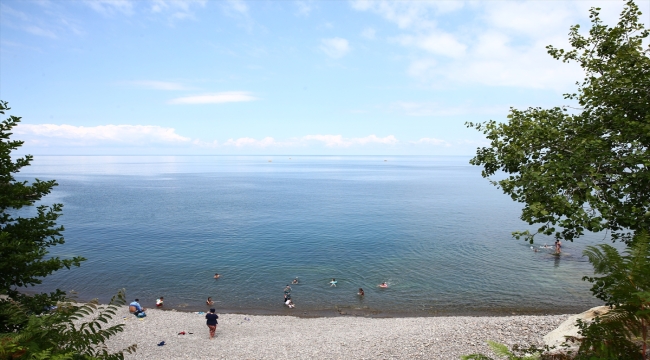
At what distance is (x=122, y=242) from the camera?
171 ft

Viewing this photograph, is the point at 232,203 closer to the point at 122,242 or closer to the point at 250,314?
the point at 122,242

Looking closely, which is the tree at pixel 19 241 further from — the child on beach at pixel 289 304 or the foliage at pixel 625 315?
the child on beach at pixel 289 304

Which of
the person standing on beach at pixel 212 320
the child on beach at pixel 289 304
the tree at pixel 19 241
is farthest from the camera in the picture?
the child on beach at pixel 289 304

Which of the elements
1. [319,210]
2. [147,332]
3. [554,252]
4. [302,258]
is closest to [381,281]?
[302,258]

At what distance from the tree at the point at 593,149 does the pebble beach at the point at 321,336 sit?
1104 cm

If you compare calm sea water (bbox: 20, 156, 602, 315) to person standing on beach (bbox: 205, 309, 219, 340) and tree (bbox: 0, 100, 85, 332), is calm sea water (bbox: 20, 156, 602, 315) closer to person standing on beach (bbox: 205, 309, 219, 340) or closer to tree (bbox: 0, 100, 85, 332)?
person standing on beach (bbox: 205, 309, 219, 340)

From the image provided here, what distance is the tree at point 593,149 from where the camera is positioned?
9914mm

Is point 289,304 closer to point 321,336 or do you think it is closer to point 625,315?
point 321,336

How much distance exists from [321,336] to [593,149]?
63.4ft

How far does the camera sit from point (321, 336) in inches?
926

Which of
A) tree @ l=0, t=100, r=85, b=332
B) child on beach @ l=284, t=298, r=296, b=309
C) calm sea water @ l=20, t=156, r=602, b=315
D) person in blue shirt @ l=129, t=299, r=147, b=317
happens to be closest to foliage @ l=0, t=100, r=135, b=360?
tree @ l=0, t=100, r=85, b=332

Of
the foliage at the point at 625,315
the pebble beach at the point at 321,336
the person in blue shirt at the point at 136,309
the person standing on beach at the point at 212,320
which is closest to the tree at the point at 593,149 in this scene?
the foliage at the point at 625,315

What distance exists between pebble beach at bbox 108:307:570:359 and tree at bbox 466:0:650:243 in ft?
36.2

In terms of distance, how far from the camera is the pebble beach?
19750mm
